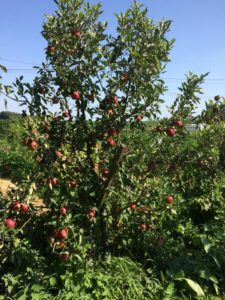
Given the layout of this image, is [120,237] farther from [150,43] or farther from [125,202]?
[150,43]

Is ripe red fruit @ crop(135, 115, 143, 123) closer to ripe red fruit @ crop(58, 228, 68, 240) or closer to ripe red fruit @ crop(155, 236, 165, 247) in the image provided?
→ ripe red fruit @ crop(58, 228, 68, 240)

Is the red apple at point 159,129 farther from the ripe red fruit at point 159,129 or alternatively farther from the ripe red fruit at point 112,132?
the ripe red fruit at point 112,132

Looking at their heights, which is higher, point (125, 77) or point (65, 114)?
point (125, 77)

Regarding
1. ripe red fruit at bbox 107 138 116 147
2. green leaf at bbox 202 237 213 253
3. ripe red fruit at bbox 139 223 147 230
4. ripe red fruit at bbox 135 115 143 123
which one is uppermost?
ripe red fruit at bbox 135 115 143 123

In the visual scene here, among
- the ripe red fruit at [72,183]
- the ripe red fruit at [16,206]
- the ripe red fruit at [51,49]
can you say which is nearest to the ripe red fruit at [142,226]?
the ripe red fruit at [72,183]

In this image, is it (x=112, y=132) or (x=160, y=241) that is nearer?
(x=112, y=132)

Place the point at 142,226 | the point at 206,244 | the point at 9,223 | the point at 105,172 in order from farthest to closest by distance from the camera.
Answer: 1. the point at 206,244
2. the point at 142,226
3. the point at 105,172
4. the point at 9,223

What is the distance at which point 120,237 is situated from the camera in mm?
4695

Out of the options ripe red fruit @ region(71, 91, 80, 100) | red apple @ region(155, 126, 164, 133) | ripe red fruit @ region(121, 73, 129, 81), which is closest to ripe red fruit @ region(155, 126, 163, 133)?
red apple @ region(155, 126, 164, 133)

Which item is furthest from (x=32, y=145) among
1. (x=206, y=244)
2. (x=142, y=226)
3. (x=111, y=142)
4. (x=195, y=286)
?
Result: (x=206, y=244)

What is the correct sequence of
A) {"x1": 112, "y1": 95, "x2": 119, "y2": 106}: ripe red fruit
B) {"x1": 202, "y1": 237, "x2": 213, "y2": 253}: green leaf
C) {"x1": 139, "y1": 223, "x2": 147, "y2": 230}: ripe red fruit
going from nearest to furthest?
{"x1": 112, "y1": 95, "x2": 119, "y2": 106}: ripe red fruit → {"x1": 139, "y1": 223, "x2": 147, "y2": 230}: ripe red fruit → {"x1": 202, "y1": 237, "x2": 213, "y2": 253}: green leaf

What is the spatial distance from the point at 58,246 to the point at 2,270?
2.18 ft

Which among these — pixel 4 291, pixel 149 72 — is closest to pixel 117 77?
pixel 149 72

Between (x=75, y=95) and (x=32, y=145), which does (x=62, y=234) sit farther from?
(x=75, y=95)
